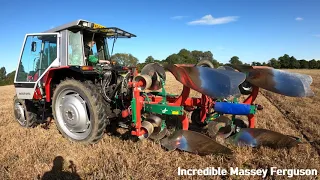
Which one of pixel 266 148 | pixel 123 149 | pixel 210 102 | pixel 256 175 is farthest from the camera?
pixel 210 102

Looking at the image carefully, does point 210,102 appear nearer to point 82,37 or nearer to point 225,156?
point 225,156

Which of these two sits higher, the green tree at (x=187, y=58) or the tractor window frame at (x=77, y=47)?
the green tree at (x=187, y=58)

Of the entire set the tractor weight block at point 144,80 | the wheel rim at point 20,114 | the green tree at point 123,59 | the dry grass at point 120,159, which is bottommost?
the dry grass at point 120,159

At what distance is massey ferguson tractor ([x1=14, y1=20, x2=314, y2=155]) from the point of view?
344cm

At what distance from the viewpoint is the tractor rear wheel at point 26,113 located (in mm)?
5434

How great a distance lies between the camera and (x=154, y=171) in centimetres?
302

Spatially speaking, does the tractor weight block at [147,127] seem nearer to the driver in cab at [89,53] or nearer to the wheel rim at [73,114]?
the wheel rim at [73,114]

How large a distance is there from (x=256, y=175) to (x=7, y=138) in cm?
438

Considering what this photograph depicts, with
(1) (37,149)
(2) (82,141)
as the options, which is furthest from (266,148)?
(1) (37,149)

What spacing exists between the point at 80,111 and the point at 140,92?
3.49 ft

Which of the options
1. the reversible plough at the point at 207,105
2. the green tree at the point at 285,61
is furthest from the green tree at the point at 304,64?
the reversible plough at the point at 207,105

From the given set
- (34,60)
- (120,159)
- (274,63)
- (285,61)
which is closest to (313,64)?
(285,61)

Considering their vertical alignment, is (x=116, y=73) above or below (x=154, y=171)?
above

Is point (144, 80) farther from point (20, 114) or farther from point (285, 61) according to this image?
point (285, 61)
